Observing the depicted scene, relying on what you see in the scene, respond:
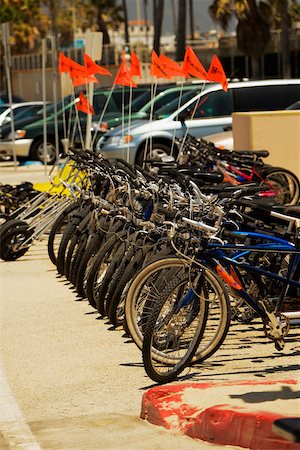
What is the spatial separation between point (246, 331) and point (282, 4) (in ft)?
134

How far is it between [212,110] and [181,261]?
15.7 metres

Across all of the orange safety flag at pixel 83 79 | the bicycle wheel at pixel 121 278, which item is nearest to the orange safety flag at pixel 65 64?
the orange safety flag at pixel 83 79

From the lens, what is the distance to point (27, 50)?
89.0 meters

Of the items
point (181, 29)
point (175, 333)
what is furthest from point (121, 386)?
point (181, 29)

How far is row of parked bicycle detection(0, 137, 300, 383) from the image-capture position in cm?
768

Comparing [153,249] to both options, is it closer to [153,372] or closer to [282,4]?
[153,372]

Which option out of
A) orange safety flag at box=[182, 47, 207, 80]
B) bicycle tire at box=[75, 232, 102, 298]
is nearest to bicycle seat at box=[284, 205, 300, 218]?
bicycle tire at box=[75, 232, 102, 298]

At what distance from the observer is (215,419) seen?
6402 mm

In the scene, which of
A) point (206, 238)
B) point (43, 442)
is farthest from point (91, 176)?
point (43, 442)

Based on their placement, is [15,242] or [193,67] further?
[193,67]

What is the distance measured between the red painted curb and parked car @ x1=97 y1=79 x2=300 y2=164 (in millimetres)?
15855

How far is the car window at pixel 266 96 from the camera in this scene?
22.8 meters

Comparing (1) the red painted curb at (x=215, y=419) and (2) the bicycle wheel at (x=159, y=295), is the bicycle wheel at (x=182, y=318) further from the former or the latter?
(1) the red painted curb at (x=215, y=419)

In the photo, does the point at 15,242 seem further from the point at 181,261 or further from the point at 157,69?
the point at 181,261
